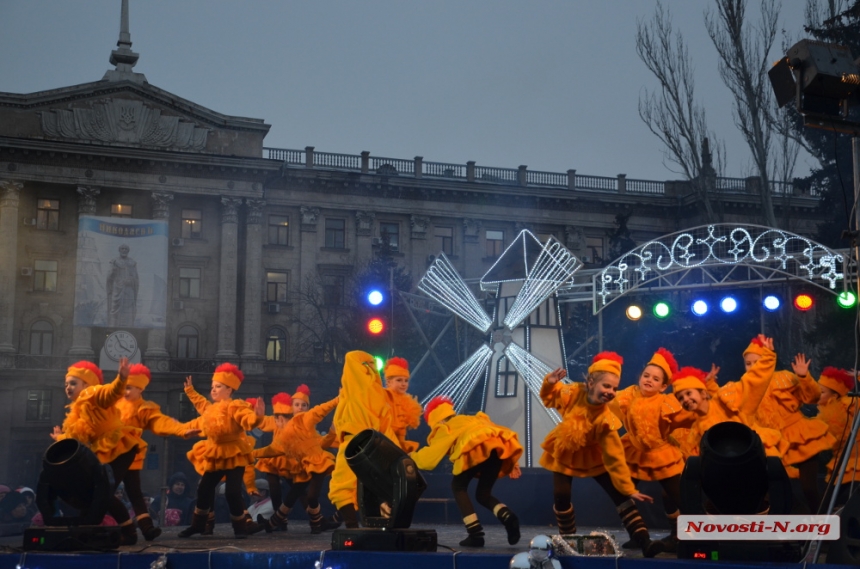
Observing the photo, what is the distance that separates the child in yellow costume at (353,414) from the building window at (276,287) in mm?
43138

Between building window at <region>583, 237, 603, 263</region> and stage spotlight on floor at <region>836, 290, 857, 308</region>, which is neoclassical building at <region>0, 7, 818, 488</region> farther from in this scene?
stage spotlight on floor at <region>836, 290, 857, 308</region>

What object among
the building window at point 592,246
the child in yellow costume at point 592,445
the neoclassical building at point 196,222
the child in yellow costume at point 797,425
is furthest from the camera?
the building window at point 592,246

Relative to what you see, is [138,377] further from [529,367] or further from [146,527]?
[529,367]

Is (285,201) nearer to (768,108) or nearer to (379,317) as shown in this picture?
(768,108)

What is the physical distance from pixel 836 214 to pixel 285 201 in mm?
28597

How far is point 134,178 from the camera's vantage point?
51.9 m

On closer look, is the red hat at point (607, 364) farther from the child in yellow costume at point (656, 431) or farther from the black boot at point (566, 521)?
the black boot at point (566, 521)

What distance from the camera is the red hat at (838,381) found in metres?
12.7

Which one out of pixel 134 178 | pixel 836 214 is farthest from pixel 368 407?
pixel 134 178

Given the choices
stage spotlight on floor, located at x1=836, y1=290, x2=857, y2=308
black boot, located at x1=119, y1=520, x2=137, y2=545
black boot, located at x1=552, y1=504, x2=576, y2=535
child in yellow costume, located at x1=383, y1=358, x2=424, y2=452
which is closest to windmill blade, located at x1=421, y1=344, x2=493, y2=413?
stage spotlight on floor, located at x1=836, y1=290, x2=857, y2=308

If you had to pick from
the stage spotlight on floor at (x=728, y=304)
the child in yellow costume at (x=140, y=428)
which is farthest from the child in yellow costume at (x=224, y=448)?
the stage spotlight on floor at (x=728, y=304)

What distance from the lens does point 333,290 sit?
178ft

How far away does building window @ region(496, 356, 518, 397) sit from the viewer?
20.4 meters

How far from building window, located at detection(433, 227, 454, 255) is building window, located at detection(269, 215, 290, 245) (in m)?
7.52
